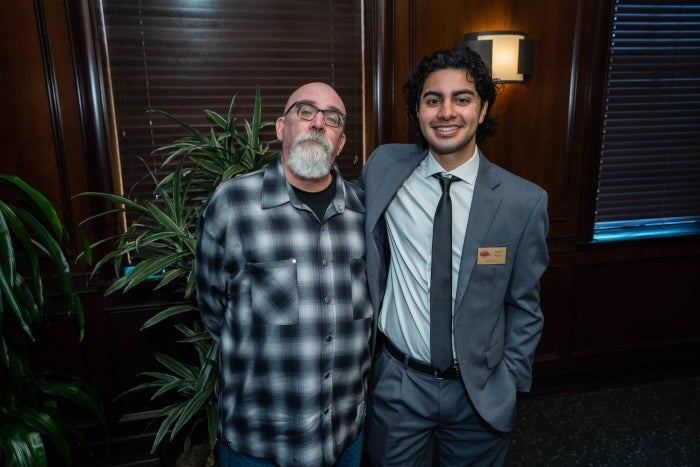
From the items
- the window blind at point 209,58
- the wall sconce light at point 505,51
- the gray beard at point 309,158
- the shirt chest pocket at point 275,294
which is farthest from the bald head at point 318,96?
the wall sconce light at point 505,51

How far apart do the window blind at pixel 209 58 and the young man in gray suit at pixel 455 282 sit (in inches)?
38.7

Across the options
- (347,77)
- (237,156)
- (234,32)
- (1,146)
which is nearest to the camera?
(237,156)

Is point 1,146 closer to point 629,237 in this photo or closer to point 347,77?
point 347,77

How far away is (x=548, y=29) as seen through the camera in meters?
2.55

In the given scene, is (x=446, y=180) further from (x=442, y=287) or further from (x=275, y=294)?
(x=275, y=294)

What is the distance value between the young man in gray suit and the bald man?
16 centimetres

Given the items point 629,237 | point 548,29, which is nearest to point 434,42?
point 548,29

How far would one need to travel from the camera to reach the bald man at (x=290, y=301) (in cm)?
127

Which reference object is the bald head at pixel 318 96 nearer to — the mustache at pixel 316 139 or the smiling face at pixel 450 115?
the mustache at pixel 316 139

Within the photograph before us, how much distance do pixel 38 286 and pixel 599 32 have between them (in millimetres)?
2890

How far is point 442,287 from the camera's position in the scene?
4.49 ft

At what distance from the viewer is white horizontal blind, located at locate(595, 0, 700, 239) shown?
2730 mm

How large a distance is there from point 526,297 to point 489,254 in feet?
0.65

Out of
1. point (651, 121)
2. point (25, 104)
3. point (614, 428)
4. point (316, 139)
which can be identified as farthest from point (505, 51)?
point (25, 104)
